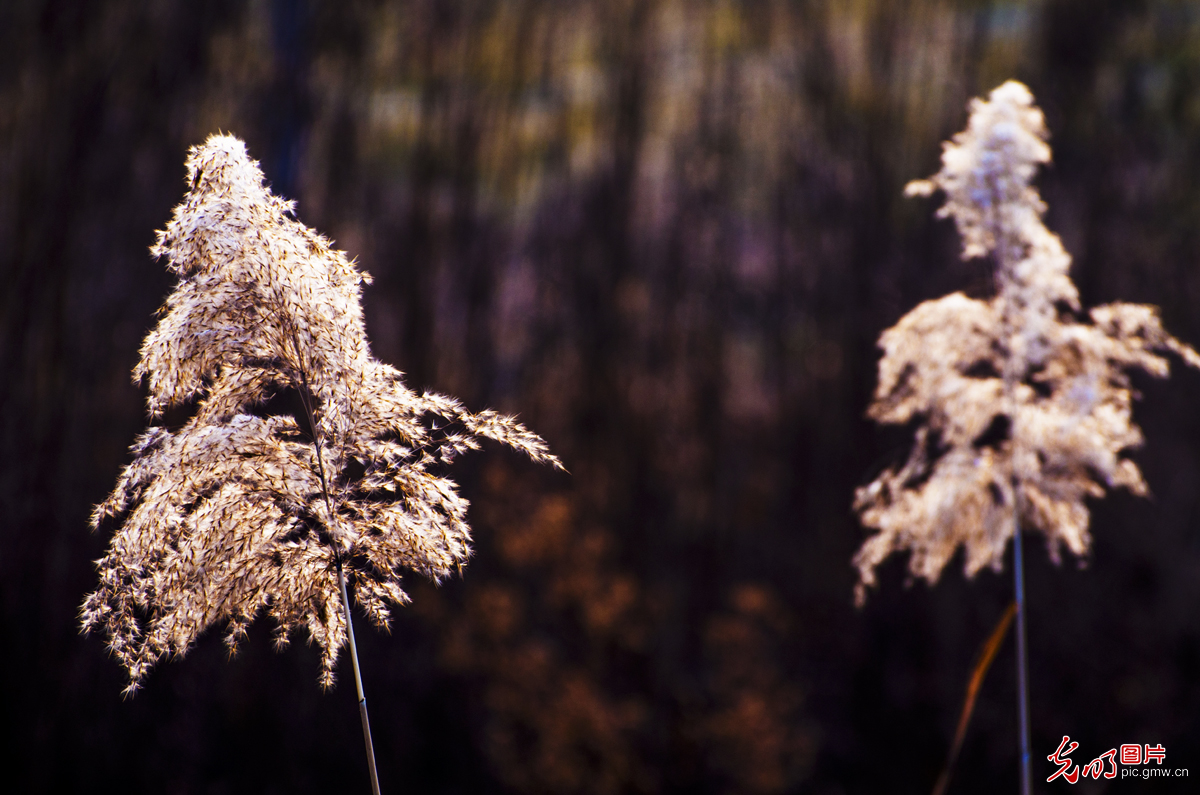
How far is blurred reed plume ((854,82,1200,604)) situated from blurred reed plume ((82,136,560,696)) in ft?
3.17

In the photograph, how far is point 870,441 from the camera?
4.17 metres

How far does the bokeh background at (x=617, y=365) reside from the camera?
3.85 metres

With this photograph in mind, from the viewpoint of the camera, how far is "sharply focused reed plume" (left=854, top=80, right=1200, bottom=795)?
162cm

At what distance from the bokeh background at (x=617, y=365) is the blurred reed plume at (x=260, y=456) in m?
3.04

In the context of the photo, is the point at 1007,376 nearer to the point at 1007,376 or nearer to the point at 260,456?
the point at 1007,376

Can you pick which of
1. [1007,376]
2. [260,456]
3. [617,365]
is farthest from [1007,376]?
[617,365]

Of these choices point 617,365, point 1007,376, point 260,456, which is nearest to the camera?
point 260,456

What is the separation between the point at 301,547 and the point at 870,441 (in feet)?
11.8

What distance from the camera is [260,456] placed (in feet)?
3.54

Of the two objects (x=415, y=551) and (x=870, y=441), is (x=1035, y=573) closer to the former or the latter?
(x=870, y=441)

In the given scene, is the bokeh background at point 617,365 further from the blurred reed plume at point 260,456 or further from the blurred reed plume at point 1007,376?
the blurred reed plume at point 260,456

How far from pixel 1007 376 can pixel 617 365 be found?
9.29 feet

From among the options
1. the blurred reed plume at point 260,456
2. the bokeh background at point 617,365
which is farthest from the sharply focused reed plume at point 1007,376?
the bokeh background at point 617,365

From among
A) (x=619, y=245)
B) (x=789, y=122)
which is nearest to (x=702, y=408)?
(x=619, y=245)
